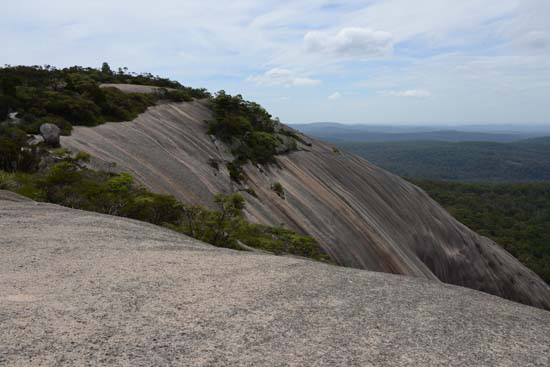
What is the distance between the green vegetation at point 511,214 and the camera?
5875 cm

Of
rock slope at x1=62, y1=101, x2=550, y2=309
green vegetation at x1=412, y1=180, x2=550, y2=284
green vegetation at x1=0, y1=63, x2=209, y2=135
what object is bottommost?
green vegetation at x1=412, y1=180, x2=550, y2=284

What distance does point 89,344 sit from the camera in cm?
527

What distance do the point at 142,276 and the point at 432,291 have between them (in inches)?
225

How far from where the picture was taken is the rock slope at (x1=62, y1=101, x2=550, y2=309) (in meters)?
18.9

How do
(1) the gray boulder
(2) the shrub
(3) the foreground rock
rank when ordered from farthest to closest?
(2) the shrub < (1) the gray boulder < (3) the foreground rock

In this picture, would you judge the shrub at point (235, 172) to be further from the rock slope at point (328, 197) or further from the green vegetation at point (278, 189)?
the green vegetation at point (278, 189)

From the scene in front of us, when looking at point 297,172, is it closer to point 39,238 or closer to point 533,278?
point 39,238

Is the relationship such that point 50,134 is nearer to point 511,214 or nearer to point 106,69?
point 106,69

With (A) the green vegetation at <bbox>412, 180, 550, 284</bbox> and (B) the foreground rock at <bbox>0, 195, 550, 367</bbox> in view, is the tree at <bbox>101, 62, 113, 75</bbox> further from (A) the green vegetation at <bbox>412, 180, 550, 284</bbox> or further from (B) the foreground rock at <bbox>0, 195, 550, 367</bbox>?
(A) the green vegetation at <bbox>412, 180, 550, 284</bbox>

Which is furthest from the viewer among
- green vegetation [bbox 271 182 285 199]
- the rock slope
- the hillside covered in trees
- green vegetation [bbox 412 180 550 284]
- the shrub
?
green vegetation [bbox 412 180 550 284]

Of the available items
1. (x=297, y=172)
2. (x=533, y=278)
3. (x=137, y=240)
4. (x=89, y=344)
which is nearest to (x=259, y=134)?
(x=297, y=172)

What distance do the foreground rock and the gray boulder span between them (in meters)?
7.80

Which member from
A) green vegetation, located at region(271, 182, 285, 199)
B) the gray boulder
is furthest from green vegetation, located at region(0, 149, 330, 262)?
green vegetation, located at region(271, 182, 285, 199)

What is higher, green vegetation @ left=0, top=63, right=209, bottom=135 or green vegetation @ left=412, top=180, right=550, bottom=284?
green vegetation @ left=0, top=63, right=209, bottom=135
